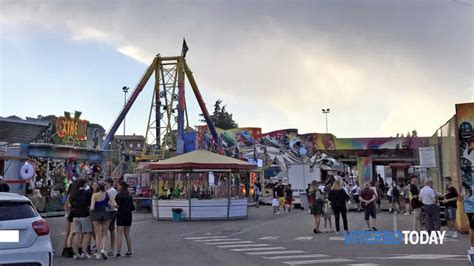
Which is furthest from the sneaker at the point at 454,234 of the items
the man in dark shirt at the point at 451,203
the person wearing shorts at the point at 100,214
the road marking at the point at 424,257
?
the person wearing shorts at the point at 100,214

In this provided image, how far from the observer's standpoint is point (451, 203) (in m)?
15.0

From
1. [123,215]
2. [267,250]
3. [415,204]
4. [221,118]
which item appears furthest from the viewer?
[221,118]

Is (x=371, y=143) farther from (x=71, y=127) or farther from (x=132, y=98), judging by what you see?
(x=71, y=127)

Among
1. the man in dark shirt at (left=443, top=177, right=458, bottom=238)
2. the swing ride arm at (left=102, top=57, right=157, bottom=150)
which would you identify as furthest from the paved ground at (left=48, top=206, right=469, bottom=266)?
the swing ride arm at (left=102, top=57, right=157, bottom=150)

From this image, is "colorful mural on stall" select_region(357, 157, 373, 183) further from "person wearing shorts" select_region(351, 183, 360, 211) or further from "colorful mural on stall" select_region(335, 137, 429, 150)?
"colorful mural on stall" select_region(335, 137, 429, 150)

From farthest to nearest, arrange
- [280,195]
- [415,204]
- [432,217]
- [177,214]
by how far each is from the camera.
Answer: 1. [280,195]
2. [177,214]
3. [415,204]
4. [432,217]

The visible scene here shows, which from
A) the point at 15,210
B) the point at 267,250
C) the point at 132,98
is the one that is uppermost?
the point at 132,98

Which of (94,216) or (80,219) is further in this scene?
(80,219)

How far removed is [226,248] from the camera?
12.9m

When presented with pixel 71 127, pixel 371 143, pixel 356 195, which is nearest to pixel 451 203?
pixel 356 195

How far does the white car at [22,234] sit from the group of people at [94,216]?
3.26m

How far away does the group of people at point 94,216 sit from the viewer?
433 inches

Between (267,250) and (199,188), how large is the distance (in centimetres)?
1114

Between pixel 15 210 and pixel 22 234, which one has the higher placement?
pixel 15 210
